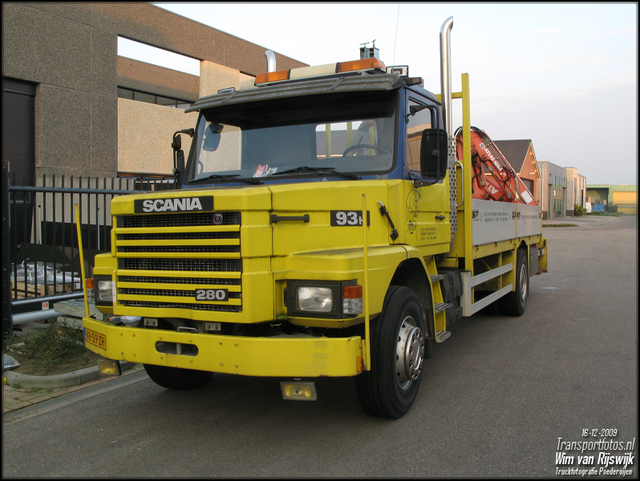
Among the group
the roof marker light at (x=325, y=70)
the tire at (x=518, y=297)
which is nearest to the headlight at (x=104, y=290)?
the roof marker light at (x=325, y=70)

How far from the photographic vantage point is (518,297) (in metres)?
8.56

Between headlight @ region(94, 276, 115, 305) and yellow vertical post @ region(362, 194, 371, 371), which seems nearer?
yellow vertical post @ region(362, 194, 371, 371)

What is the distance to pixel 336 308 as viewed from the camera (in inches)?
137

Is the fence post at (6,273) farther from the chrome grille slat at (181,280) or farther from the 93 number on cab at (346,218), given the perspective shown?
the 93 number on cab at (346,218)

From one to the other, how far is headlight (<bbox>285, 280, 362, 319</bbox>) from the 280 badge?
44cm

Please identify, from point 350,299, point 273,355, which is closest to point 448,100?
point 350,299

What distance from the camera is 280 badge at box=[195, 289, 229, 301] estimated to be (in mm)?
3629

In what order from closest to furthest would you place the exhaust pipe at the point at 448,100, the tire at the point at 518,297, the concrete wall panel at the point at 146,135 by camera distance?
the exhaust pipe at the point at 448,100, the tire at the point at 518,297, the concrete wall panel at the point at 146,135

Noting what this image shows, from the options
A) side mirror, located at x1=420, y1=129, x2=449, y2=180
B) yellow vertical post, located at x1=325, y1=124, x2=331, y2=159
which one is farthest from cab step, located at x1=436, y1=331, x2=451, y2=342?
yellow vertical post, located at x1=325, y1=124, x2=331, y2=159

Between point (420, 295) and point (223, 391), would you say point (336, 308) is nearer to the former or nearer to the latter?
point (420, 295)

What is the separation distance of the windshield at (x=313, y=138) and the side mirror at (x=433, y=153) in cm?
28

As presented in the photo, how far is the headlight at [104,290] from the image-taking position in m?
4.42

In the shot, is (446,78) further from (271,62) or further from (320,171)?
(320,171)

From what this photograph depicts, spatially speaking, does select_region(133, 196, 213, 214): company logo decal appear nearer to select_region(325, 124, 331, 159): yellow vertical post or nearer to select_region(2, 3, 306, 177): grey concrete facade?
select_region(325, 124, 331, 159): yellow vertical post
